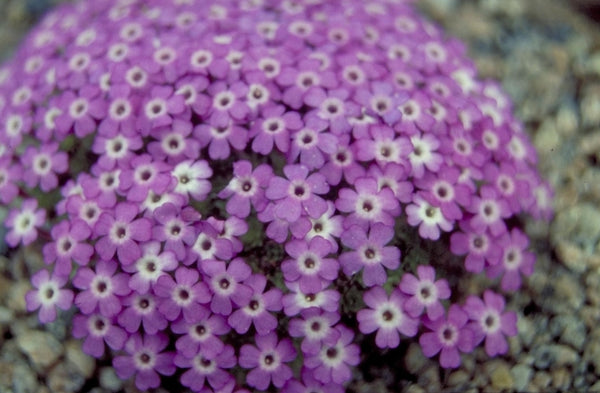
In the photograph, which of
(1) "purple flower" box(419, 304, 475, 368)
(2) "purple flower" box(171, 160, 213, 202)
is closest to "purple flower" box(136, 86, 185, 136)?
(2) "purple flower" box(171, 160, 213, 202)

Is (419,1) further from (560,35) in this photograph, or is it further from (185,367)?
(185,367)

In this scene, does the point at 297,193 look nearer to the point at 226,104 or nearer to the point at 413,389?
the point at 226,104

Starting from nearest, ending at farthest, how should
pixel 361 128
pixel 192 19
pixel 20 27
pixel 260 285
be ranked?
pixel 260 285 → pixel 361 128 → pixel 192 19 → pixel 20 27

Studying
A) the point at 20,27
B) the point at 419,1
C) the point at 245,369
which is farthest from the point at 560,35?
the point at 20,27

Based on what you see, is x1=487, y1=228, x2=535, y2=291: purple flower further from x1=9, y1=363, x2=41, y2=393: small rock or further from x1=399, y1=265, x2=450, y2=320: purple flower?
x1=9, y1=363, x2=41, y2=393: small rock

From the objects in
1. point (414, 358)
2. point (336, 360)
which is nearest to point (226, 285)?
point (336, 360)

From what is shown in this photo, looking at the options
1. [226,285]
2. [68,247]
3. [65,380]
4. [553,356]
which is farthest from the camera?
[553,356]

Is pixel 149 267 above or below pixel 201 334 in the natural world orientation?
above
